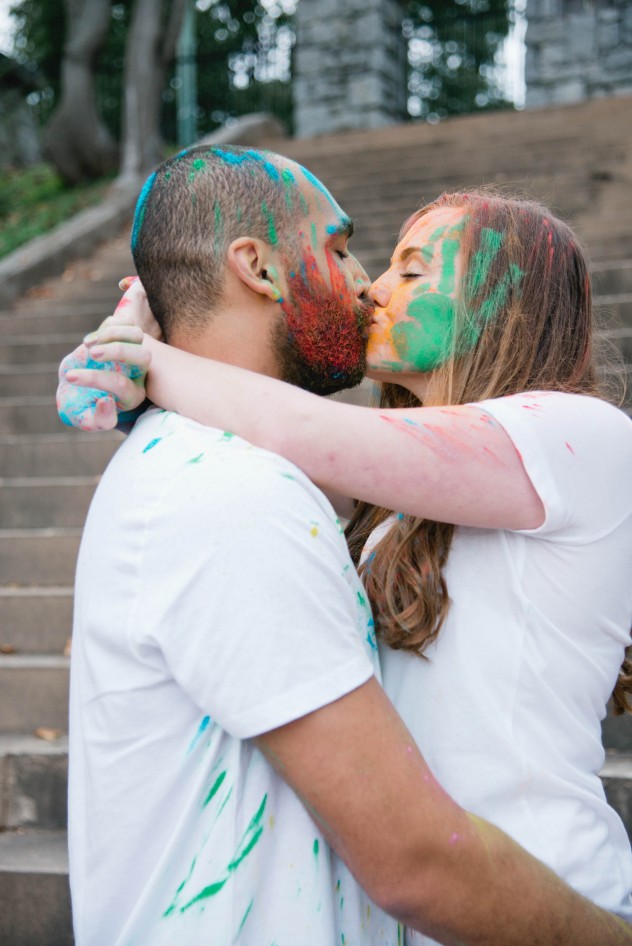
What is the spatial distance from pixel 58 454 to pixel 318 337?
341 centimetres

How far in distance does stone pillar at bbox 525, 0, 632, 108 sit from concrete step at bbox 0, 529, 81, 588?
11.7 m

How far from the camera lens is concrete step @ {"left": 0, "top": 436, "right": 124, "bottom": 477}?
470cm

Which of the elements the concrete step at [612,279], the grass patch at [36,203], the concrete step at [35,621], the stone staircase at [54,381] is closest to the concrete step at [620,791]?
the stone staircase at [54,381]

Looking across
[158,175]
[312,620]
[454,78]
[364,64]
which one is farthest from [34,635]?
[454,78]

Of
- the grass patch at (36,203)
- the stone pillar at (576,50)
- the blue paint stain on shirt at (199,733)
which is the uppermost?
the stone pillar at (576,50)

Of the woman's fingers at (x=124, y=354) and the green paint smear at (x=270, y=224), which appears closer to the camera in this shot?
the woman's fingers at (x=124, y=354)

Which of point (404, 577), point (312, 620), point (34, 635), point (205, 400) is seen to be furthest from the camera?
point (34, 635)

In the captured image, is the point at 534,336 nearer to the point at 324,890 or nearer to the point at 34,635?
the point at 324,890

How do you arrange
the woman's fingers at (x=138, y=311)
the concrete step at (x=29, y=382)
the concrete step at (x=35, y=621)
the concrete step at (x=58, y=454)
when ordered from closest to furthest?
1. the woman's fingers at (x=138, y=311)
2. the concrete step at (x=35, y=621)
3. the concrete step at (x=58, y=454)
4. the concrete step at (x=29, y=382)

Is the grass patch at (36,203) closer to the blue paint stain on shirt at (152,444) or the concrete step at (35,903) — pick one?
the concrete step at (35,903)

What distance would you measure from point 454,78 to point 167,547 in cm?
2130

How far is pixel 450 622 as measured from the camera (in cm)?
150

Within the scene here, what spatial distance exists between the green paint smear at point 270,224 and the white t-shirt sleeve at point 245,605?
20.7 inches

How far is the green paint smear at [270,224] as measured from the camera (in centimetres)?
161
